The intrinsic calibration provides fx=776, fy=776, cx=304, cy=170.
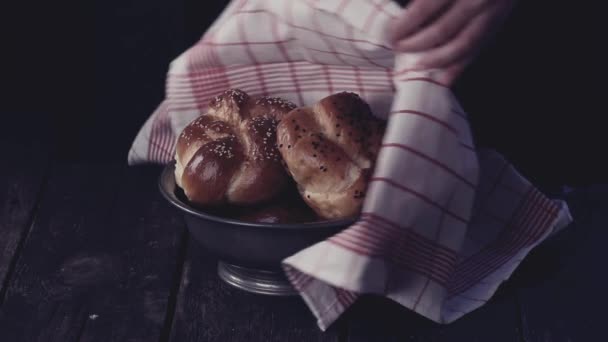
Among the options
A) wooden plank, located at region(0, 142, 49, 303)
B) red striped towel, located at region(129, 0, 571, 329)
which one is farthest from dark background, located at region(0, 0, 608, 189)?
red striped towel, located at region(129, 0, 571, 329)

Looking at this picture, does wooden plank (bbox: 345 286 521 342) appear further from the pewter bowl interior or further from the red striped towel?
the pewter bowl interior

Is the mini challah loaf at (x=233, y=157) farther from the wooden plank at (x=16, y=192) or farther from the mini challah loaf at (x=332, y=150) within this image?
the wooden plank at (x=16, y=192)

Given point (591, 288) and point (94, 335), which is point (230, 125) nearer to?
point (94, 335)

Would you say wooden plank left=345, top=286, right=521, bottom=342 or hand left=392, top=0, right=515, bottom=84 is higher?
hand left=392, top=0, right=515, bottom=84

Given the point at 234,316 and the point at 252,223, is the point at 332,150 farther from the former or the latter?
Result: the point at 234,316

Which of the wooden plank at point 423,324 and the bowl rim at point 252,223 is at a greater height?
the bowl rim at point 252,223

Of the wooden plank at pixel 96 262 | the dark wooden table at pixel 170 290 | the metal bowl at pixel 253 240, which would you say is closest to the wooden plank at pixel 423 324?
the dark wooden table at pixel 170 290

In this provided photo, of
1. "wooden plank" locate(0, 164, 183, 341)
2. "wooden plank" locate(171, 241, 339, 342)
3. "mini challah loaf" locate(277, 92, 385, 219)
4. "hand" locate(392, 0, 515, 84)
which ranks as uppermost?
"hand" locate(392, 0, 515, 84)
